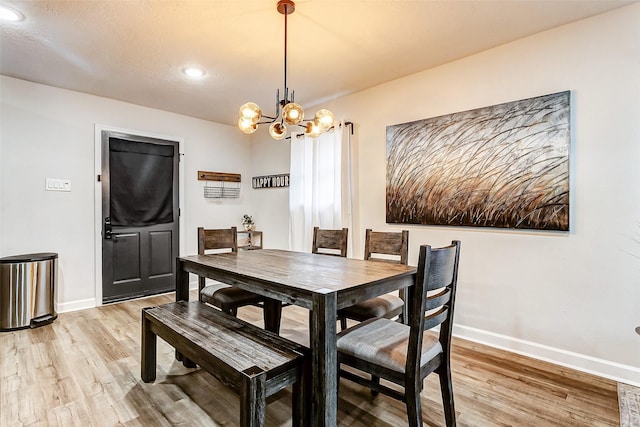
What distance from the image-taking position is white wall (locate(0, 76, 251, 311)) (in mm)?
3248

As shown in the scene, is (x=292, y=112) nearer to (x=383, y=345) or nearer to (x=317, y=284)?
(x=317, y=284)

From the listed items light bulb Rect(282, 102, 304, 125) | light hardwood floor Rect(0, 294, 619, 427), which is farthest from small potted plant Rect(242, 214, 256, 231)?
light bulb Rect(282, 102, 304, 125)

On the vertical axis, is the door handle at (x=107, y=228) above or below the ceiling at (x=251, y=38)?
below

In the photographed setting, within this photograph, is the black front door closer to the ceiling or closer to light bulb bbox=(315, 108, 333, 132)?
the ceiling

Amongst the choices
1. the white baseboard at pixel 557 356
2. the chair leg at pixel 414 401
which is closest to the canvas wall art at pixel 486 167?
the white baseboard at pixel 557 356

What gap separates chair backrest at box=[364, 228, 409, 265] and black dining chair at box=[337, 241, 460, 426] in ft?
2.46

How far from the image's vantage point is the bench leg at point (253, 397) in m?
1.31

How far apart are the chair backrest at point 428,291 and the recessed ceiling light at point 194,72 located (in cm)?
274

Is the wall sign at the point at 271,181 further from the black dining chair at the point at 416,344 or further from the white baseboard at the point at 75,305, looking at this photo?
the black dining chair at the point at 416,344

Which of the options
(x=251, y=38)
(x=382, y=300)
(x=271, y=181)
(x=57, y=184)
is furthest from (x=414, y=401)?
(x=57, y=184)

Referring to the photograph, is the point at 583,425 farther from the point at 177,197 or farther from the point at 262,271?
the point at 177,197

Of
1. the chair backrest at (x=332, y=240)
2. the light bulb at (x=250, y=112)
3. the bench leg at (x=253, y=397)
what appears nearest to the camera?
the bench leg at (x=253, y=397)

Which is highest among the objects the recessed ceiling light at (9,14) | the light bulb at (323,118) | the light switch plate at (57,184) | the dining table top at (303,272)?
the recessed ceiling light at (9,14)

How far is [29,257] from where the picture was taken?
315 centimetres
